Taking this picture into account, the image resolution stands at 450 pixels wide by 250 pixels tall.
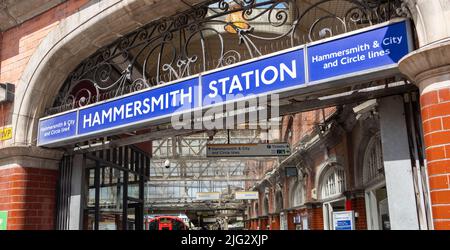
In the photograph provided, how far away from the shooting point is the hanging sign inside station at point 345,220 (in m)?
9.93

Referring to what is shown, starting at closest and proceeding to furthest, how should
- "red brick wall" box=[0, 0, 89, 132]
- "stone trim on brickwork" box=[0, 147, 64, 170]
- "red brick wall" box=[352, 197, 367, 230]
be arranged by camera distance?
"stone trim on brickwork" box=[0, 147, 64, 170] → "red brick wall" box=[0, 0, 89, 132] → "red brick wall" box=[352, 197, 367, 230]

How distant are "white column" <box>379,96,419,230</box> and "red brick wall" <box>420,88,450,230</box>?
53cm

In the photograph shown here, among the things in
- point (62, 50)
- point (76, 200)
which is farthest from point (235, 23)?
point (76, 200)

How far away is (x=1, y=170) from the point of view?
7.70 m

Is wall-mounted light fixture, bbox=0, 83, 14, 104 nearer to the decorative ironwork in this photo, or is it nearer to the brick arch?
the brick arch

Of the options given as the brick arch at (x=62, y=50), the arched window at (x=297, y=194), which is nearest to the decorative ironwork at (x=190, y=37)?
the brick arch at (x=62, y=50)

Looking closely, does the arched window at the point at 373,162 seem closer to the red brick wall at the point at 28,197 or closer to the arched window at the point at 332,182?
the arched window at the point at 332,182

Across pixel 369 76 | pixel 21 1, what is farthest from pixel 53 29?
pixel 369 76

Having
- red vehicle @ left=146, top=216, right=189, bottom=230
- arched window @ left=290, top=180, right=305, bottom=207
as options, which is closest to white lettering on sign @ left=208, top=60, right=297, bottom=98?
arched window @ left=290, top=180, right=305, bottom=207

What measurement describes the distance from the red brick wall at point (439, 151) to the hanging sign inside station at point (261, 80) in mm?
579

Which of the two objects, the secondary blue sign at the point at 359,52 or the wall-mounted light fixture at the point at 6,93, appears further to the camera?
the wall-mounted light fixture at the point at 6,93

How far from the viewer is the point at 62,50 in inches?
293

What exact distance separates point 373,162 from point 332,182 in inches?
147

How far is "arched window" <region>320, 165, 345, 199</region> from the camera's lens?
41.9 feet
